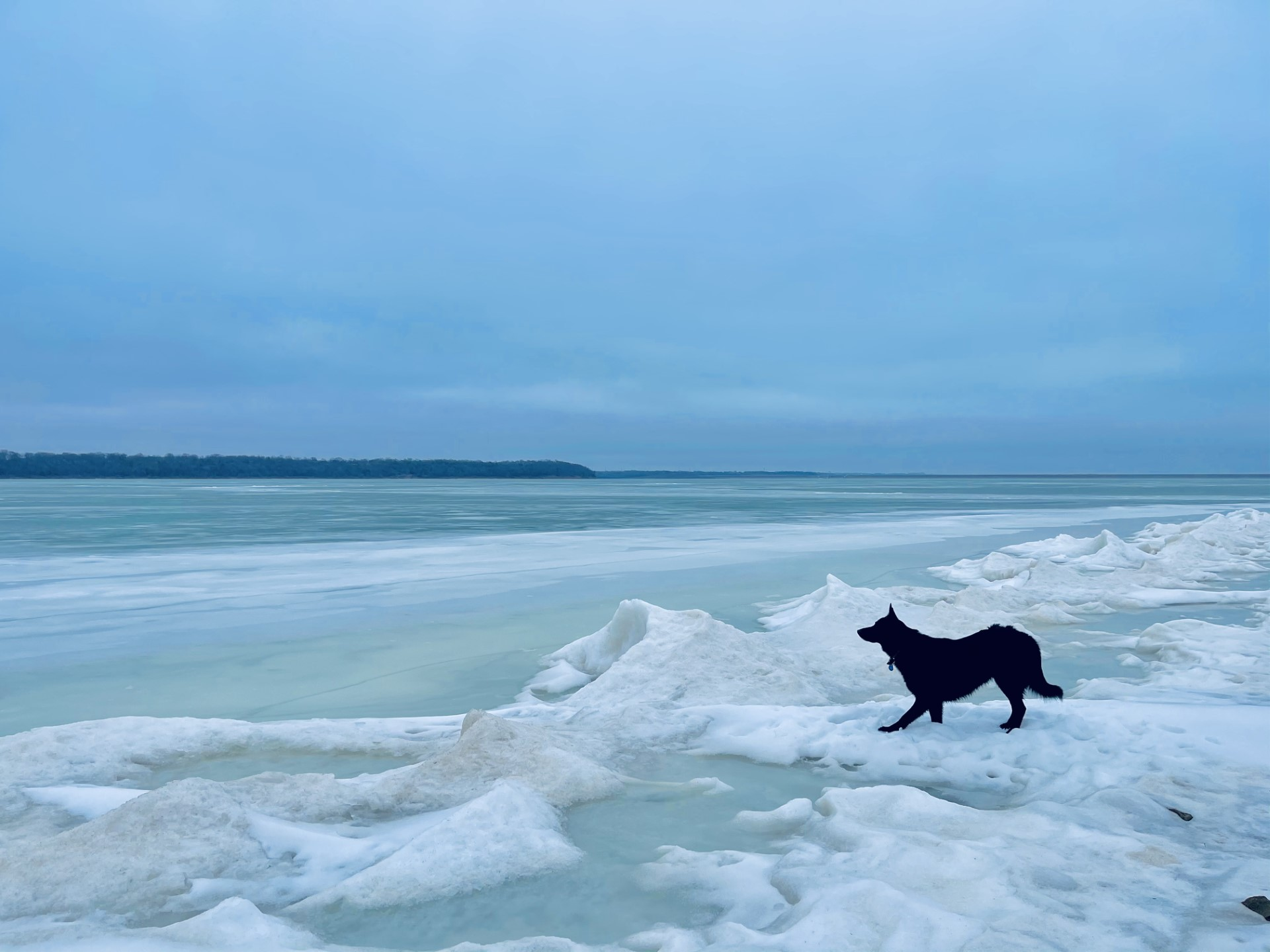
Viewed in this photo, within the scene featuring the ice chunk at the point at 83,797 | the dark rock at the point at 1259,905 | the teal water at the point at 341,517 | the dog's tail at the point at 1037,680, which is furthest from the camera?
the teal water at the point at 341,517

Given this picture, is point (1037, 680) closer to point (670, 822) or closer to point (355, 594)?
point (670, 822)

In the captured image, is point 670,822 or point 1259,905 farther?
point 670,822

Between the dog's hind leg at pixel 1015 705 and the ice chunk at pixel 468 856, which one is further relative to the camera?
the dog's hind leg at pixel 1015 705

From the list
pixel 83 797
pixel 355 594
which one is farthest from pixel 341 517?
pixel 83 797

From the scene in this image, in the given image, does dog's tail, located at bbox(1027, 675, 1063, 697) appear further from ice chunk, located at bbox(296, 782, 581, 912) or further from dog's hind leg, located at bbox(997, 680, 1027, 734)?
ice chunk, located at bbox(296, 782, 581, 912)

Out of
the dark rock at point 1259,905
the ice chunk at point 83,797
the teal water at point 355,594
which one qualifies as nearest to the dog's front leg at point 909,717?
the dark rock at point 1259,905

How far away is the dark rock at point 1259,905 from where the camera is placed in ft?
9.37

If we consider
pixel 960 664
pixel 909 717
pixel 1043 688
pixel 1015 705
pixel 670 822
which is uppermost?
pixel 960 664

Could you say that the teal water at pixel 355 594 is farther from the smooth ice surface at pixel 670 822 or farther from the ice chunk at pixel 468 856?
the ice chunk at pixel 468 856

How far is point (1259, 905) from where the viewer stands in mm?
2906

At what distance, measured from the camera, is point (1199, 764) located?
430 centimetres

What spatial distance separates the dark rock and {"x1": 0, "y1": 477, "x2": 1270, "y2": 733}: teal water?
474 centimetres

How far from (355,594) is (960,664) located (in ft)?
33.3

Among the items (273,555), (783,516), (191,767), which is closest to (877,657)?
(191,767)
